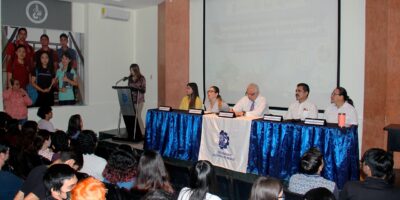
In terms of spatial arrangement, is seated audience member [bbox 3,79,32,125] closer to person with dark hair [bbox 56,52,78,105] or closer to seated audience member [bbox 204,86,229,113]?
person with dark hair [bbox 56,52,78,105]

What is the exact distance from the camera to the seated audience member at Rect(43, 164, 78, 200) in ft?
6.36

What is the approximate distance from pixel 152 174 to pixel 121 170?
11.5 inches

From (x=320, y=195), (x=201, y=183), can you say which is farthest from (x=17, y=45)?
(x=320, y=195)

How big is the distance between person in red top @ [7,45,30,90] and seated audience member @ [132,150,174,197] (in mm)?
5296

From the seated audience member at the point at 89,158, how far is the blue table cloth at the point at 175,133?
1.90 meters

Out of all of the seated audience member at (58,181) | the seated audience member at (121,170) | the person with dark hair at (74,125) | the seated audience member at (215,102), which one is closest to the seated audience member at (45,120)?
the person with dark hair at (74,125)

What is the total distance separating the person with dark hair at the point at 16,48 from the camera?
6629mm

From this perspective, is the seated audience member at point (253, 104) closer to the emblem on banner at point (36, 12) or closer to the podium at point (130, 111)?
the podium at point (130, 111)

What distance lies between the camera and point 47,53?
716cm

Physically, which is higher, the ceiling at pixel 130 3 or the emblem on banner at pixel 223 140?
the ceiling at pixel 130 3

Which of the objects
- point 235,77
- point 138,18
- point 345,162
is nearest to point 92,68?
point 138,18

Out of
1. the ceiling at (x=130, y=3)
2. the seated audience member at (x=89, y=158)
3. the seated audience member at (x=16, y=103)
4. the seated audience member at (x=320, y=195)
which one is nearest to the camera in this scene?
the seated audience member at (x=320, y=195)

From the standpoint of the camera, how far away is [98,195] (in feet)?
5.28

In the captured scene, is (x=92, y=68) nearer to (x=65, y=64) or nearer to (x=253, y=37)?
(x=65, y=64)
